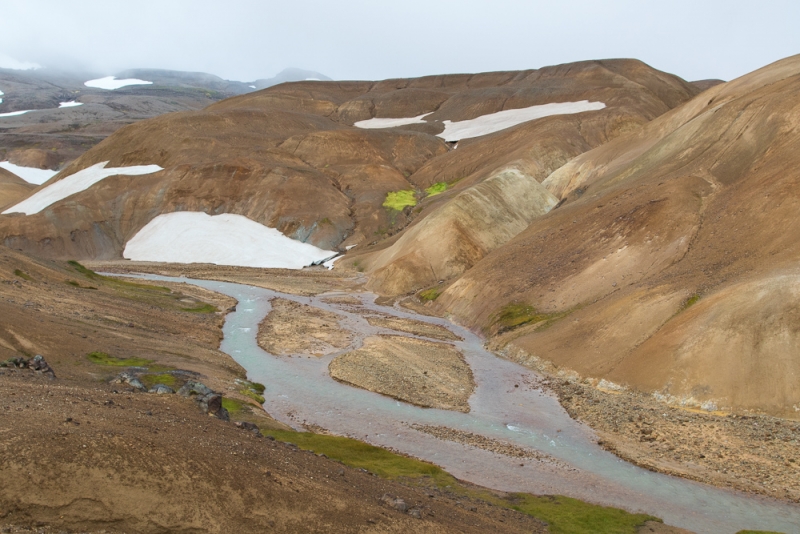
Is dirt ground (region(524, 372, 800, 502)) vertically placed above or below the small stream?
above

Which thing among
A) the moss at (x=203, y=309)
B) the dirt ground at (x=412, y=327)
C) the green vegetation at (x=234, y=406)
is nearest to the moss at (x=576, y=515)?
the green vegetation at (x=234, y=406)

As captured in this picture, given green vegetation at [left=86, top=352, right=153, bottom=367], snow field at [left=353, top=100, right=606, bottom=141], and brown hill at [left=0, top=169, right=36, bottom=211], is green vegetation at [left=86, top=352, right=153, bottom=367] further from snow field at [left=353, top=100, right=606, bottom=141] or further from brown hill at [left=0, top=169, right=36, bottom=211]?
snow field at [left=353, top=100, right=606, bottom=141]

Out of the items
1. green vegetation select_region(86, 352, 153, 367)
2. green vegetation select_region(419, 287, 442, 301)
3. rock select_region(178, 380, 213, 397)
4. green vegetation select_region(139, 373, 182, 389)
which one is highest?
green vegetation select_region(419, 287, 442, 301)

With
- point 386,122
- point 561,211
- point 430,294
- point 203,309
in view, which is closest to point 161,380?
point 203,309

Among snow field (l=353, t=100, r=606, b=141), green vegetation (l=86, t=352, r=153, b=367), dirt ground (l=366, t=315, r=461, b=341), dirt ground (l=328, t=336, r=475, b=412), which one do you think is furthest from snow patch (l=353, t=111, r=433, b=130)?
green vegetation (l=86, t=352, r=153, b=367)

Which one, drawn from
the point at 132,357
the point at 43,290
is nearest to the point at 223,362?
the point at 132,357

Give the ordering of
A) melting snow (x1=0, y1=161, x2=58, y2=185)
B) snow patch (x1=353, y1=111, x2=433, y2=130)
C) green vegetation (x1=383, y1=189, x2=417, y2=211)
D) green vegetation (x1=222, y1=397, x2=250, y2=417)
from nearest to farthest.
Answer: green vegetation (x1=222, y1=397, x2=250, y2=417) < green vegetation (x1=383, y1=189, x2=417, y2=211) < melting snow (x1=0, y1=161, x2=58, y2=185) < snow patch (x1=353, y1=111, x2=433, y2=130)

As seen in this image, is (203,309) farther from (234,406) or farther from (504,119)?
(504,119)
